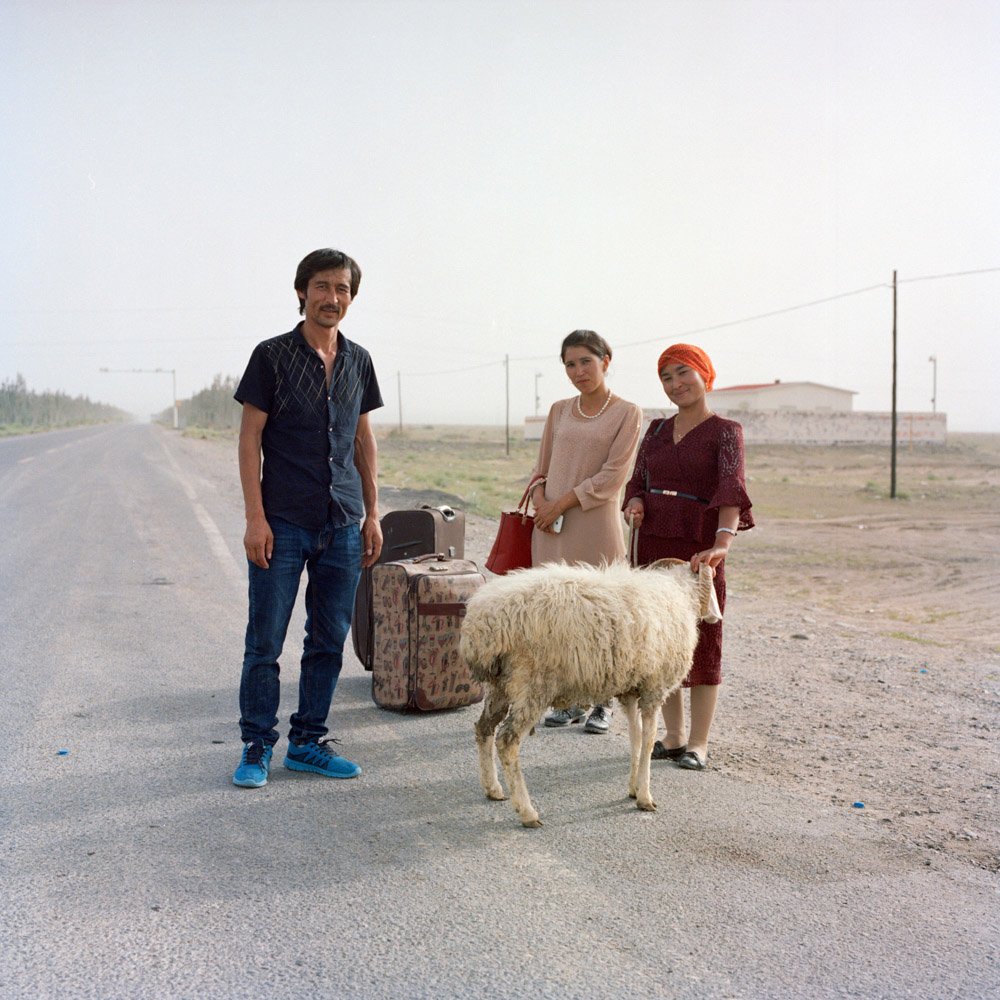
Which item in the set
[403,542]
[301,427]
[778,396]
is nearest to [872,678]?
[403,542]

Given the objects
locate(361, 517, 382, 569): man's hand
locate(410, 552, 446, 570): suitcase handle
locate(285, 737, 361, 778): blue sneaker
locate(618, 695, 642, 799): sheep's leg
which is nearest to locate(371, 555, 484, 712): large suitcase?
locate(410, 552, 446, 570): suitcase handle

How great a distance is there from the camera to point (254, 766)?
14.1ft

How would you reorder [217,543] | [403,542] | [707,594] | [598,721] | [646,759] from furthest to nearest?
[217,543] → [403,542] → [598,721] → [707,594] → [646,759]

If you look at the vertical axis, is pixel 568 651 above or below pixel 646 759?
above

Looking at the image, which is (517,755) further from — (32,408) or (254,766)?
(32,408)

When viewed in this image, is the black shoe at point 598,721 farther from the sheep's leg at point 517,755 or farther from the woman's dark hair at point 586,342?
the woman's dark hair at point 586,342

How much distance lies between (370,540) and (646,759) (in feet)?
5.80

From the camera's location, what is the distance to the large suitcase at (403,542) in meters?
6.01

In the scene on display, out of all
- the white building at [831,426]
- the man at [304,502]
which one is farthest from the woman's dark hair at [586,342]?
the white building at [831,426]

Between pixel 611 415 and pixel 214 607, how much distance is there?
16.1ft

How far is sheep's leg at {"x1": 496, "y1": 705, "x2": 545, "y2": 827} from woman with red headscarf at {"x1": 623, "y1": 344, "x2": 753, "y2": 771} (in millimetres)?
1156

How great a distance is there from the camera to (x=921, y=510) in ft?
83.1

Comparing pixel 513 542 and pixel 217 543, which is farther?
pixel 217 543

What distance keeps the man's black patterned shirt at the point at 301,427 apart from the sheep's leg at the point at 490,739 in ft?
3.71
